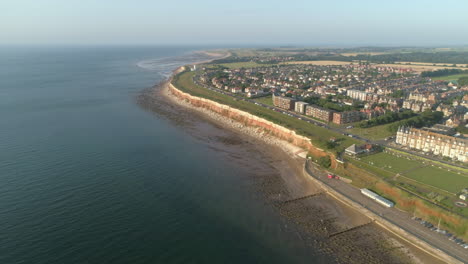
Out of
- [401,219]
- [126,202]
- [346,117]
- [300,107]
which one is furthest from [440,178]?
[126,202]

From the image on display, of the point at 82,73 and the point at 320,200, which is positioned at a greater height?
the point at 82,73

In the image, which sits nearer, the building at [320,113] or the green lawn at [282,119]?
the green lawn at [282,119]

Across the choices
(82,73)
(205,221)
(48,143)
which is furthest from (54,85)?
(205,221)

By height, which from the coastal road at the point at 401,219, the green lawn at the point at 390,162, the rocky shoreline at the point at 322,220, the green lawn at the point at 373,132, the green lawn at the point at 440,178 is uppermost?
the green lawn at the point at 373,132

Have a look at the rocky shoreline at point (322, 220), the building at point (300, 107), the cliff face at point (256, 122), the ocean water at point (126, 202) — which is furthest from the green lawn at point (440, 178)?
the building at point (300, 107)

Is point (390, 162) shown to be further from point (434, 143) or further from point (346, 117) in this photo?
point (346, 117)

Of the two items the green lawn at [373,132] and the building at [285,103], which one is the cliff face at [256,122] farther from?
the building at [285,103]

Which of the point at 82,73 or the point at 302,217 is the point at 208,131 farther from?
the point at 82,73
